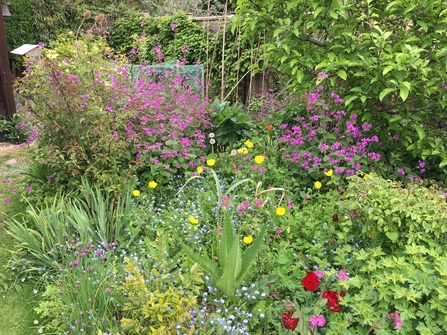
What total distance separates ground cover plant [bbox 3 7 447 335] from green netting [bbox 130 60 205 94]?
5.8 inches

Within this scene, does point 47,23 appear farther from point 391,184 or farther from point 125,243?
point 391,184

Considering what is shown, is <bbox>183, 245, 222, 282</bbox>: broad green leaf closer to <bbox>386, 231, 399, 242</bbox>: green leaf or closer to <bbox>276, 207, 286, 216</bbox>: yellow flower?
<bbox>276, 207, 286, 216</bbox>: yellow flower

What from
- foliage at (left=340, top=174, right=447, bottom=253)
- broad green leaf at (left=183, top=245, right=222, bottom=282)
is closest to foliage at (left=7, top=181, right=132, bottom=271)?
broad green leaf at (left=183, top=245, right=222, bottom=282)

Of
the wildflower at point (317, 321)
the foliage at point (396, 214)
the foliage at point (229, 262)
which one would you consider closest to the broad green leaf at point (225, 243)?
the foliage at point (229, 262)

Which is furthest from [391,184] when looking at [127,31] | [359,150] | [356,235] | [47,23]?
[47,23]

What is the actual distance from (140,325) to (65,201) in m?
1.62

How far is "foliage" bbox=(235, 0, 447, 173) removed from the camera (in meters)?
2.64

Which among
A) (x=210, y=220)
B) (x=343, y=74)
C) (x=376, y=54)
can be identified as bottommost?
(x=210, y=220)

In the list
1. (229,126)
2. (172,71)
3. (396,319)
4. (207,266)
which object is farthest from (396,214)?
(172,71)

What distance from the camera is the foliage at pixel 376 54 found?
8.67 ft

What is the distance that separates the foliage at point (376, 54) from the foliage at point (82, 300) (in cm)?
200

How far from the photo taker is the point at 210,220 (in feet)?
8.95

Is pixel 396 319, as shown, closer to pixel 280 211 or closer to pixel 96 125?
pixel 280 211

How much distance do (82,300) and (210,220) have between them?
106 centimetres
